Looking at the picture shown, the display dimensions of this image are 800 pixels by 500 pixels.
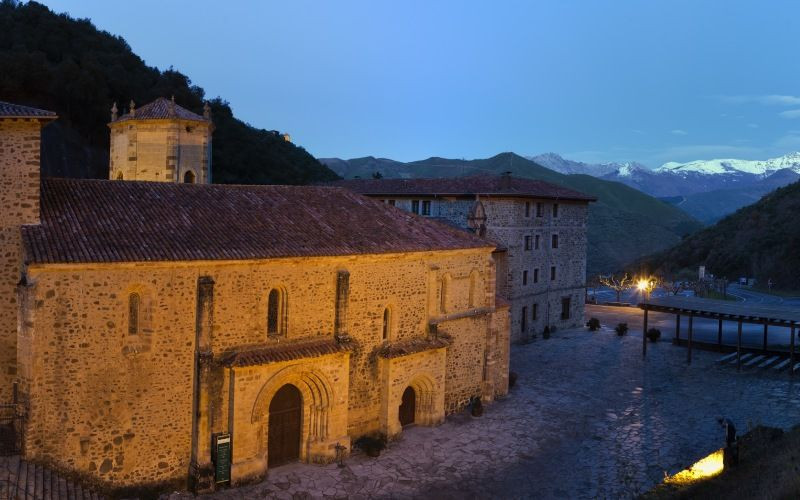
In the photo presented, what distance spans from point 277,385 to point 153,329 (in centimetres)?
414

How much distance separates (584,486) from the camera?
18.6m

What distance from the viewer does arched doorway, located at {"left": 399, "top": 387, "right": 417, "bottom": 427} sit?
23.4 metres

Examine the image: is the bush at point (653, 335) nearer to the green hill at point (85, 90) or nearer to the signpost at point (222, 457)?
the signpost at point (222, 457)

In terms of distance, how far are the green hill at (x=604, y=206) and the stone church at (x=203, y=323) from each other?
7077 centimetres

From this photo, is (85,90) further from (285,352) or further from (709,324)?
(709,324)

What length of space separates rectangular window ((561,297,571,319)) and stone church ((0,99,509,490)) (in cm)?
2152

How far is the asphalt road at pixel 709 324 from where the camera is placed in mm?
39375

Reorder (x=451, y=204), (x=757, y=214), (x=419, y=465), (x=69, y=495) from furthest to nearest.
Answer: (x=757, y=214) → (x=451, y=204) → (x=419, y=465) → (x=69, y=495)

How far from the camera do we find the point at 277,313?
1933cm

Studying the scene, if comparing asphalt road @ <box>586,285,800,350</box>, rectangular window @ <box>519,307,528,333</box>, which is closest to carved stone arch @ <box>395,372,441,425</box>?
rectangular window @ <box>519,307,528,333</box>

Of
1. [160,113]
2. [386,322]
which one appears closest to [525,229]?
[386,322]

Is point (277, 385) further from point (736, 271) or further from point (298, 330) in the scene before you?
point (736, 271)

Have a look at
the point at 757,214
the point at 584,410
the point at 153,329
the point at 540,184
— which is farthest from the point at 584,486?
the point at 757,214

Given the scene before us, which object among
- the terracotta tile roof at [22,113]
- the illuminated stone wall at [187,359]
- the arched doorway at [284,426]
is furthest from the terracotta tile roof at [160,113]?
the arched doorway at [284,426]
